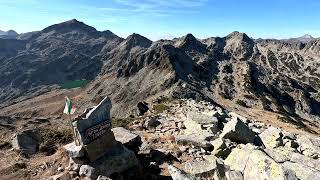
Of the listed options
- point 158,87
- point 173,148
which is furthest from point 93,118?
point 158,87

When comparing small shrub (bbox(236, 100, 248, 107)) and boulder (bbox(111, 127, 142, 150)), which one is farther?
small shrub (bbox(236, 100, 248, 107))

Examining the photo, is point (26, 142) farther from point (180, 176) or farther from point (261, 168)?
point (261, 168)

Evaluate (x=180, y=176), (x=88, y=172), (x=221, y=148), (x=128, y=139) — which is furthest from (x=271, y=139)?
(x=88, y=172)

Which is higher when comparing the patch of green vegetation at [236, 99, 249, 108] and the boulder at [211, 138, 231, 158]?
the boulder at [211, 138, 231, 158]

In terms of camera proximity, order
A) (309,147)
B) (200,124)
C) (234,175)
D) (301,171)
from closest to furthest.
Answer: (301,171) < (234,175) < (309,147) < (200,124)

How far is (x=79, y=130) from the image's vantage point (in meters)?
19.6

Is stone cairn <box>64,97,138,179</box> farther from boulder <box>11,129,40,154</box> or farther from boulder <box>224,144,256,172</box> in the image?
boulder <box>11,129,40,154</box>

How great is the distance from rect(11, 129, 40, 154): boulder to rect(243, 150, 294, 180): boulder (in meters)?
17.4

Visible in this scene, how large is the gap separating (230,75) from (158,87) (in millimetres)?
66518

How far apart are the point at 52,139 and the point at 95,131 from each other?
39.2 feet

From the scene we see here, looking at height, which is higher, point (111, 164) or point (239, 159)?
point (239, 159)

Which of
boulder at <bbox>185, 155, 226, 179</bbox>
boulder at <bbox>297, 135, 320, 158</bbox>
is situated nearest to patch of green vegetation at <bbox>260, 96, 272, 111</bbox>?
boulder at <bbox>297, 135, 320, 158</bbox>

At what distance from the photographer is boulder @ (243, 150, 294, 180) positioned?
1678cm

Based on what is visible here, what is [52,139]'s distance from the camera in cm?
3084
